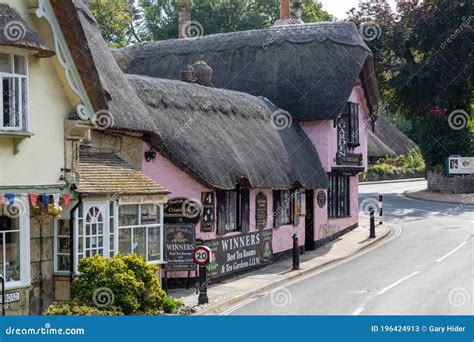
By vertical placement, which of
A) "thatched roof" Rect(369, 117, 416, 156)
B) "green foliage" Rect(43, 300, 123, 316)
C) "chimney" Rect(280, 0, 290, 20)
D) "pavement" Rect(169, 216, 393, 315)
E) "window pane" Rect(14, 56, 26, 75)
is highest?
"chimney" Rect(280, 0, 290, 20)

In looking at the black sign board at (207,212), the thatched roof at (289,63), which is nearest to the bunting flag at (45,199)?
the black sign board at (207,212)

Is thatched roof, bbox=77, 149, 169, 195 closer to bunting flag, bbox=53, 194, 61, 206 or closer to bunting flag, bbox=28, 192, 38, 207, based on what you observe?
bunting flag, bbox=53, 194, 61, 206

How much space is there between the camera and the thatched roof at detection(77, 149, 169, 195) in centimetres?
1709

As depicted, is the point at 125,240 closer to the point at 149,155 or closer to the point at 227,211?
the point at 149,155

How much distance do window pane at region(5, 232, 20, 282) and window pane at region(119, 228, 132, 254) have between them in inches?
126

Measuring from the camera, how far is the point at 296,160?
28344 millimetres

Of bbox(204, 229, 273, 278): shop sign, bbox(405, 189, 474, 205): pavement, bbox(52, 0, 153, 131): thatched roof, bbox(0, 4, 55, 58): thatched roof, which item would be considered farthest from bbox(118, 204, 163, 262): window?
bbox(405, 189, 474, 205): pavement

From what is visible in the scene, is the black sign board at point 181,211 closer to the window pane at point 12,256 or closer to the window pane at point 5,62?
the window pane at point 12,256

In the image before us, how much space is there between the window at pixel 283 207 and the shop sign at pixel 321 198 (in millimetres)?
2749

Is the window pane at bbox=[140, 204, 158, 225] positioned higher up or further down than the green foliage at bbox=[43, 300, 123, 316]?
higher up

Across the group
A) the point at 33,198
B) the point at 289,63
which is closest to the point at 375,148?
the point at 289,63

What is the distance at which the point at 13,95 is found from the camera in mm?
14773

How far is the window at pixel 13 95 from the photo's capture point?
14734 mm

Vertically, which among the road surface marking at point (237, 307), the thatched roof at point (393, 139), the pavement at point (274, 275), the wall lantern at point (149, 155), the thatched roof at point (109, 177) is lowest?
the road surface marking at point (237, 307)
